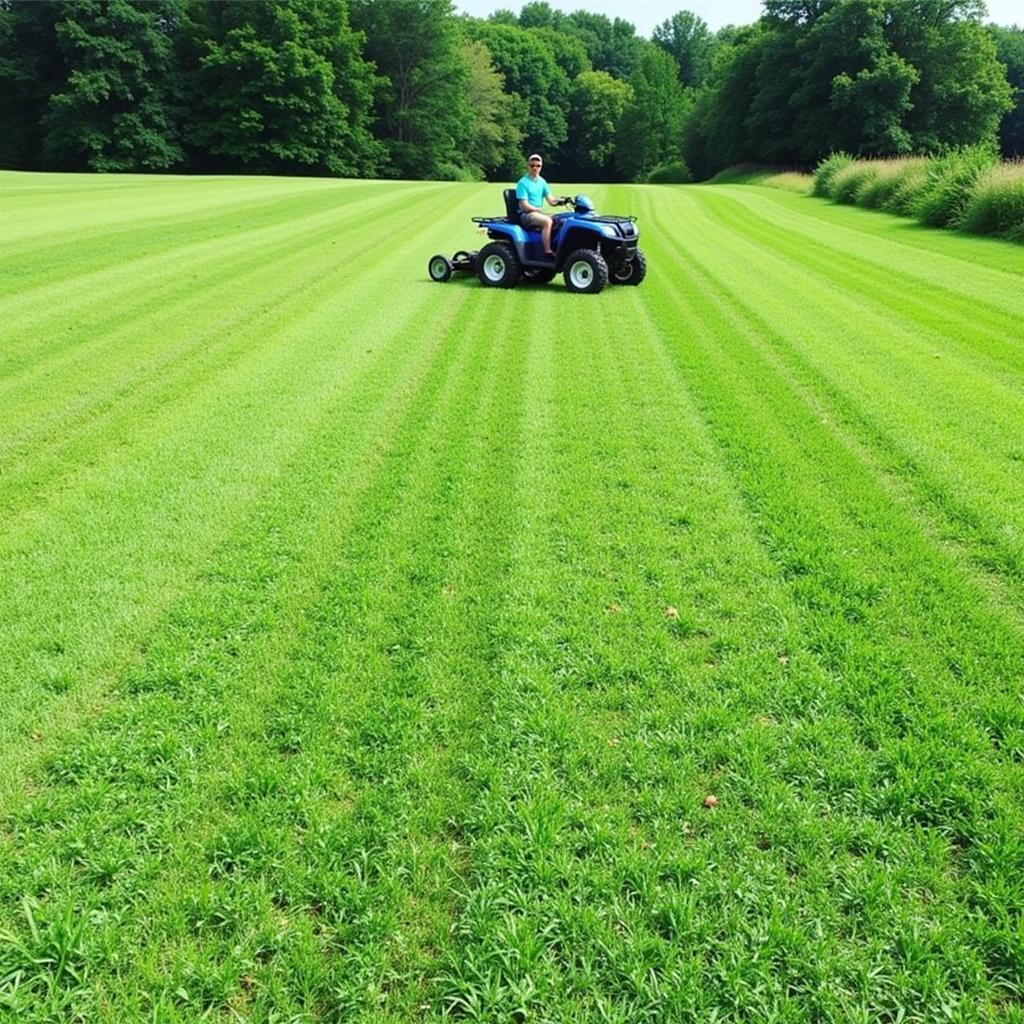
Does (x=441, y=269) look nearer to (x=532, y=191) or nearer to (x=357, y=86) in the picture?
(x=532, y=191)

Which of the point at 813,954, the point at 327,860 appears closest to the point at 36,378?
the point at 327,860

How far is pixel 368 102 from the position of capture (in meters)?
Result: 52.2

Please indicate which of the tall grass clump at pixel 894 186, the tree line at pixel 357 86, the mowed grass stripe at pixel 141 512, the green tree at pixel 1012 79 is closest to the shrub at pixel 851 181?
the tall grass clump at pixel 894 186

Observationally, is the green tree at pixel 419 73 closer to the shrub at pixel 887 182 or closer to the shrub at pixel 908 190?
the shrub at pixel 887 182

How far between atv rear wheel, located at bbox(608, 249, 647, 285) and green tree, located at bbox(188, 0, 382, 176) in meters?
42.3

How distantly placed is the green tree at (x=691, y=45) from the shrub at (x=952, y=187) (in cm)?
8869

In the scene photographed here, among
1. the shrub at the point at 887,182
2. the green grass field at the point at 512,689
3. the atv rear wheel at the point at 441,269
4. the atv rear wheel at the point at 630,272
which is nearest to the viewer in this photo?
the green grass field at the point at 512,689

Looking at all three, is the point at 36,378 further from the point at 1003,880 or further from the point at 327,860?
the point at 1003,880

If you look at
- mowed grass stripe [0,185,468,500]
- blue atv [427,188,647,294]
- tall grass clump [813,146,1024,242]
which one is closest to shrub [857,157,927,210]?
tall grass clump [813,146,1024,242]

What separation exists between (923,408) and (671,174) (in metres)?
61.1

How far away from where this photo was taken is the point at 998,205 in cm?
1514

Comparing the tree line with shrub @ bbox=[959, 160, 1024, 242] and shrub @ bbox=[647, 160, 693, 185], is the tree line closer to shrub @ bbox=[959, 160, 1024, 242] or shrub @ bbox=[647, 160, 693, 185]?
shrub @ bbox=[647, 160, 693, 185]

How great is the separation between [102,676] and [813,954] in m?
2.90

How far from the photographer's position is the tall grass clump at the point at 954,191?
15.1m
